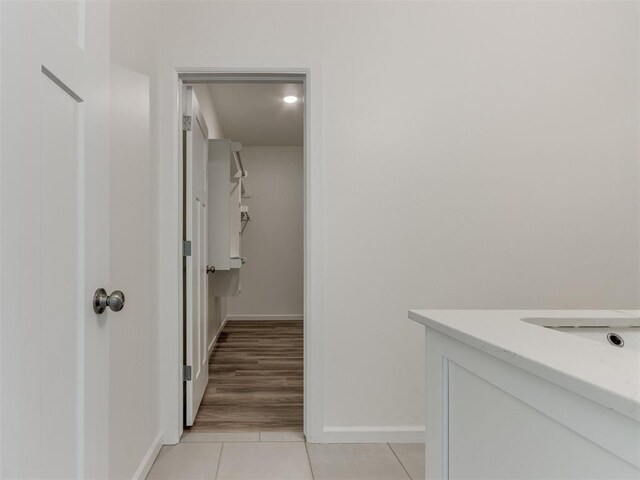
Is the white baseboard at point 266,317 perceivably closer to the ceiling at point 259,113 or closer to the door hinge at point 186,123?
the ceiling at point 259,113

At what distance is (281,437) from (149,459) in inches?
25.7

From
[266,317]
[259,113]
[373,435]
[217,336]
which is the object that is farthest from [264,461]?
[266,317]

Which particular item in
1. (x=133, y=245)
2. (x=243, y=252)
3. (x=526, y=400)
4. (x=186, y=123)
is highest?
(x=186, y=123)

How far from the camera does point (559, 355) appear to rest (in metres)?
0.65

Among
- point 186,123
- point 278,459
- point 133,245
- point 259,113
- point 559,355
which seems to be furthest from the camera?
point 259,113

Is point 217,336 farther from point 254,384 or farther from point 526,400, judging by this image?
point 526,400

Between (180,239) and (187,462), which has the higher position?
(180,239)

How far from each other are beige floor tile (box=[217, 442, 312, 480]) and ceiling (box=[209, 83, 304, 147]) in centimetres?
259

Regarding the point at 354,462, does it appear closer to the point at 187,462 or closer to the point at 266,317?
the point at 187,462

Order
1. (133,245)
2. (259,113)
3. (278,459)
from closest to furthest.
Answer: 1. (133,245)
2. (278,459)
3. (259,113)

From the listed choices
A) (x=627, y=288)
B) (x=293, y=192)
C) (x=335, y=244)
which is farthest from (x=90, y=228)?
(x=293, y=192)

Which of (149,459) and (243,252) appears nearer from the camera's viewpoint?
(149,459)

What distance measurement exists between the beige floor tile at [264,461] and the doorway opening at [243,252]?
21 cm

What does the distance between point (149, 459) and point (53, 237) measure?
1443 millimetres
